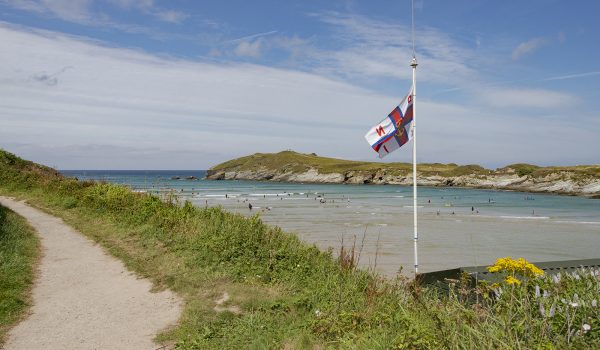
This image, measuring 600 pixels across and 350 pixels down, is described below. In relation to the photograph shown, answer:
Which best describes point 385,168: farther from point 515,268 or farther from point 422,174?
point 515,268

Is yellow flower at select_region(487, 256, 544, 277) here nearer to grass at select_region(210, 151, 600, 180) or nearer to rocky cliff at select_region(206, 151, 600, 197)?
rocky cliff at select_region(206, 151, 600, 197)

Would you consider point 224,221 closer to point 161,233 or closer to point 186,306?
point 161,233

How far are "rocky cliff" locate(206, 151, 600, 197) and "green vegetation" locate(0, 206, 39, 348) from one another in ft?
277

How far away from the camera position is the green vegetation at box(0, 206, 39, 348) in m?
7.75

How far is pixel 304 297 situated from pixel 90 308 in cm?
395

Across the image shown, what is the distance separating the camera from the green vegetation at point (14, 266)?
305 inches

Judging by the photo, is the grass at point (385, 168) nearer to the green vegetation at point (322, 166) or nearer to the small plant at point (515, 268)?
the green vegetation at point (322, 166)

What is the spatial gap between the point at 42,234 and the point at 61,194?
827 cm

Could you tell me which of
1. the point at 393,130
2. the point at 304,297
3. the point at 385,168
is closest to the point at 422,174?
the point at 385,168

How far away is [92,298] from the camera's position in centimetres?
882

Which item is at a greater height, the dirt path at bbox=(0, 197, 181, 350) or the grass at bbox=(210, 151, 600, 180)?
the grass at bbox=(210, 151, 600, 180)

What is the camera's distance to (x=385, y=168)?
13412cm

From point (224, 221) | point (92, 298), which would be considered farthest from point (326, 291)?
point (224, 221)

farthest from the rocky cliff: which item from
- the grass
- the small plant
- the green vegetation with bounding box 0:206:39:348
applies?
the green vegetation with bounding box 0:206:39:348
